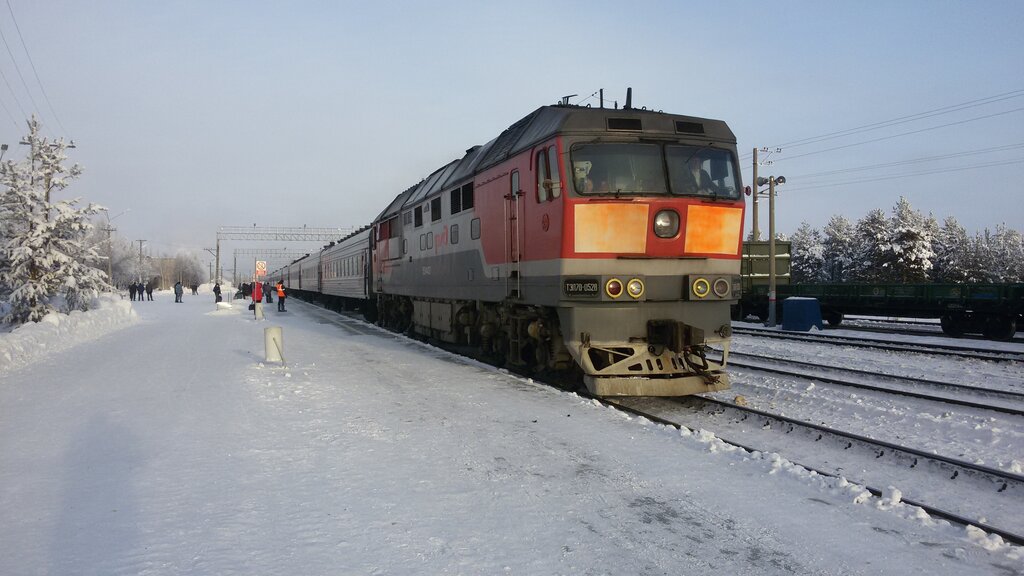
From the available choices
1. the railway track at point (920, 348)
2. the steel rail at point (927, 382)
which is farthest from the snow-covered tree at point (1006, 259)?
the steel rail at point (927, 382)

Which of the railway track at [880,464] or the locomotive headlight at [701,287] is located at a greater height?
the locomotive headlight at [701,287]

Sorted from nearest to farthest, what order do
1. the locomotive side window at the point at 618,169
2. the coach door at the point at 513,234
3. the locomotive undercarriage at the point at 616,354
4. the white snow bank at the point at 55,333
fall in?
the locomotive undercarriage at the point at 616,354 → the locomotive side window at the point at 618,169 → the coach door at the point at 513,234 → the white snow bank at the point at 55,333

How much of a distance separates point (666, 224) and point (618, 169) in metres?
0.94

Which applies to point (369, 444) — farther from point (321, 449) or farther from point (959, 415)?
point (959, 415)

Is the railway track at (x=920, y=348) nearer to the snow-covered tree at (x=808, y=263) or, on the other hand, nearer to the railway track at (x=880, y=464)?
the railway track at (x=880, y=464)

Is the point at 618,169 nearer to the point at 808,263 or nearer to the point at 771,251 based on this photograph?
the point at 771,251

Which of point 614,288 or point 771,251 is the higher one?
point 771,251

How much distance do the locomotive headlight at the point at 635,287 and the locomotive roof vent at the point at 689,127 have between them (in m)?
2.24

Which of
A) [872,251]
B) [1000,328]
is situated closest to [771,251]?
[1000,328]

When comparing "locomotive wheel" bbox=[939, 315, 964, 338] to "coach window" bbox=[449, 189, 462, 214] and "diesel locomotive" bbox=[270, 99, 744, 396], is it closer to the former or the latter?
"diesel locomotive" bbox=[270, 99, 744, 396]

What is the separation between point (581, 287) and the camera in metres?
7.91

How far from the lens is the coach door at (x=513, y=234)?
30.8 ft

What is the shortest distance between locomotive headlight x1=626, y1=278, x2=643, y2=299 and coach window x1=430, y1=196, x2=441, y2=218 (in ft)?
22.5

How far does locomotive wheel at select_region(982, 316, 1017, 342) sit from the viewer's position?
1731 centimetres
